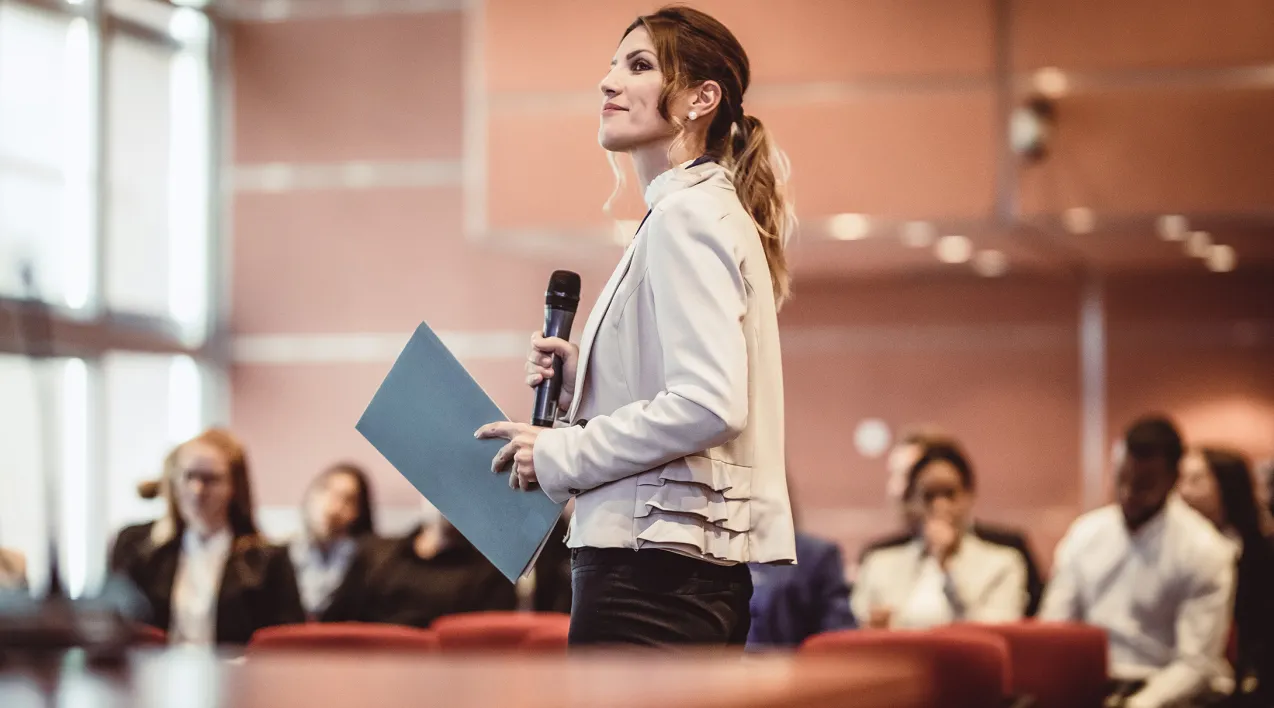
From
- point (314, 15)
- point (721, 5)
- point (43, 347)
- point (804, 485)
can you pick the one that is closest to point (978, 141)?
point (721, 5)

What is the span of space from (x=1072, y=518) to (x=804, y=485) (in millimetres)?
1189

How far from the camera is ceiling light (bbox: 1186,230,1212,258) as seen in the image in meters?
5.85

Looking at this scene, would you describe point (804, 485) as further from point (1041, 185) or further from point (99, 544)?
point (99, 544)

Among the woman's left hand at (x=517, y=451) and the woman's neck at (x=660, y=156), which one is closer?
the woman's left hand at (x=517, y=451)

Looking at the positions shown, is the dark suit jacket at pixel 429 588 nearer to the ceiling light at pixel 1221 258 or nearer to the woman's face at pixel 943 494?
the woman's face at pixel 943 494

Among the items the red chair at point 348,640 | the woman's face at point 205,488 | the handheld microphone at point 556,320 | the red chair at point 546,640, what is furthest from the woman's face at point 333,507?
the handheld microphone at point 556,320

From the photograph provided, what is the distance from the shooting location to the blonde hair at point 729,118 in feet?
6.66

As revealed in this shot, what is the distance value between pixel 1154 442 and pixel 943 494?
82 centimetres

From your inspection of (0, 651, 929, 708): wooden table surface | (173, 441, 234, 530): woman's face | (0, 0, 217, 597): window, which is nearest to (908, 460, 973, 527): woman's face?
(173, 441, 234, 530): woman's face

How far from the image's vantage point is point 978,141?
586 cm

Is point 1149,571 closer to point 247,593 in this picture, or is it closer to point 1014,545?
point 1014,545

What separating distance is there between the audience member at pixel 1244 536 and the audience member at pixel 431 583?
222 centimetres

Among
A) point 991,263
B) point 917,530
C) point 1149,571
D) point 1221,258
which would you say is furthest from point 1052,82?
point 1149,571

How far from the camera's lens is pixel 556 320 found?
7.02 feet
